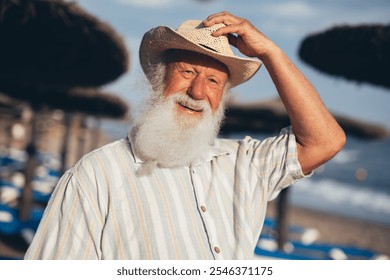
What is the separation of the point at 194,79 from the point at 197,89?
6cm

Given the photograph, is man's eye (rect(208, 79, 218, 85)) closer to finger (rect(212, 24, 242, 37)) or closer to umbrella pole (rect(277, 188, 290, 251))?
finger (rect(212, 24, 242, 37))

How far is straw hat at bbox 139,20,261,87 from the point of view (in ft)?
5.56

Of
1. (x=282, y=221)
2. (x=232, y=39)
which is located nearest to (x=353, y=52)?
(x=232, y=39)

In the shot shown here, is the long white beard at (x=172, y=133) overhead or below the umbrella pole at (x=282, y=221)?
overhead

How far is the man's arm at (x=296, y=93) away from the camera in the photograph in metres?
1.67

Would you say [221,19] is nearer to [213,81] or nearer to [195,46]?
Answer: [195,46]

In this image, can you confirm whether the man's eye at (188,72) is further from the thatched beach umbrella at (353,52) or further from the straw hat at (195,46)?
the thatched beach umbrella at (353,52)

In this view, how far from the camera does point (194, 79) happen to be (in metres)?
1.72

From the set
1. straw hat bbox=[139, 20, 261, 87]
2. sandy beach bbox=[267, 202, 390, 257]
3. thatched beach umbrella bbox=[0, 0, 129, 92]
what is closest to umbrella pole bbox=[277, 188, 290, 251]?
thatched beach umbrella bbox=[0, 0, 129, 92]

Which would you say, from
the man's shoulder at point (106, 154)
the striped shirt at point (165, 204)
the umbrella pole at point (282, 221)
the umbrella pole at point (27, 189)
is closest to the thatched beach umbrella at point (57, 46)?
the umbrella pole at point (27, 189)

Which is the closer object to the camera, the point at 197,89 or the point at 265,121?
the point at 197,89

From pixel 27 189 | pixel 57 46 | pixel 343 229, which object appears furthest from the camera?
pixel 343 229

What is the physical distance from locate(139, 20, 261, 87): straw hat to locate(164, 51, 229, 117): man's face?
0.12 feet
